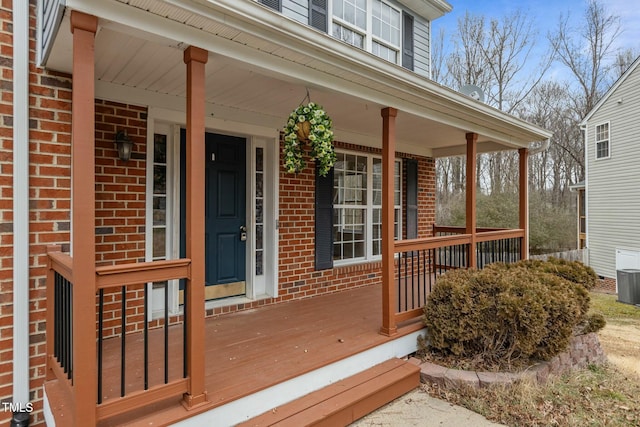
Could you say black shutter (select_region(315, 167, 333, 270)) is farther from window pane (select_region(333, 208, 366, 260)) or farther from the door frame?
the door frame

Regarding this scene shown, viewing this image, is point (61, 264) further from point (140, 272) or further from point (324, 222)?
point (324, 222)

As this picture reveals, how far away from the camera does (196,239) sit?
229 cm

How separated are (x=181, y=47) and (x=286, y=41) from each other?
72cm

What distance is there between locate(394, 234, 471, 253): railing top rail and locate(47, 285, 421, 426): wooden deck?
2.71 ft

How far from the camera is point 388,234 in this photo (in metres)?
3.62

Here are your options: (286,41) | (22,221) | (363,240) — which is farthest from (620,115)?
(22,221)

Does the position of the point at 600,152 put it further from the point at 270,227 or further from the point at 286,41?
the point at 286,41

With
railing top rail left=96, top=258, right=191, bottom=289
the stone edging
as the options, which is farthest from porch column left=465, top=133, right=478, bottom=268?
railing top rail left=96, top=258, right=191, bottom=289

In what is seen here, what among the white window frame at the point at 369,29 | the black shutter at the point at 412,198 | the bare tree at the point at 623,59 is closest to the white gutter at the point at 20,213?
the white window frame at the point at 369,29

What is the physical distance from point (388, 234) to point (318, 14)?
137 inches

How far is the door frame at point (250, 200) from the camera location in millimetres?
3775

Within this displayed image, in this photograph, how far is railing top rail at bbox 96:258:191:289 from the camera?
200 centimetres

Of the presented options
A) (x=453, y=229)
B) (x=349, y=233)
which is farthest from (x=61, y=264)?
(x=453, y=229)

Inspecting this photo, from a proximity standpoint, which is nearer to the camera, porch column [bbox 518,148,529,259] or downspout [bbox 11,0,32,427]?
downspout [bbox 11,0,32,427]
